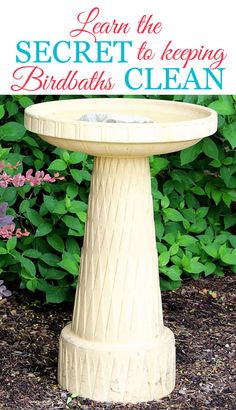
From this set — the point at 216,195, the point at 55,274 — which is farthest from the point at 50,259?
the point at 216,195

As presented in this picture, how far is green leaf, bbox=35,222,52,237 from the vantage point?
14.7 feet

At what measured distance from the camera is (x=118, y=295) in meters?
3.59

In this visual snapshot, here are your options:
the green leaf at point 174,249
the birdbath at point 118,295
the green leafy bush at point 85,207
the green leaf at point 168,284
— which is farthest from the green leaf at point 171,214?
the birdbath at point 118,295

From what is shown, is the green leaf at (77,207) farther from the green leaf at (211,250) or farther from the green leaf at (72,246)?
the green leaf at (211,250)

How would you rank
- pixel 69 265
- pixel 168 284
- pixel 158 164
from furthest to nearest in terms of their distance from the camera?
1. pixel 168 284
2. pixel 158 164
3. pixel 69 265

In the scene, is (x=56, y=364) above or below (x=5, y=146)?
below

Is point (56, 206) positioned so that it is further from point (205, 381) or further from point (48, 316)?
point (205, 381)

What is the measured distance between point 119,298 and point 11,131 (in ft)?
4.17

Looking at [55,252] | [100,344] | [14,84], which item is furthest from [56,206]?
[100,344]

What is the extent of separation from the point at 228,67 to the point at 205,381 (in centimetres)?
172

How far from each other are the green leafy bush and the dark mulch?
4.2 inches

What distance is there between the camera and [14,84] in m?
4.63

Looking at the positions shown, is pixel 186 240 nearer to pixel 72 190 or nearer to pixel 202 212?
pixel 202 212

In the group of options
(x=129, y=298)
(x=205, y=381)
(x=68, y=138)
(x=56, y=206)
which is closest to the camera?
(x=68, y=138)
